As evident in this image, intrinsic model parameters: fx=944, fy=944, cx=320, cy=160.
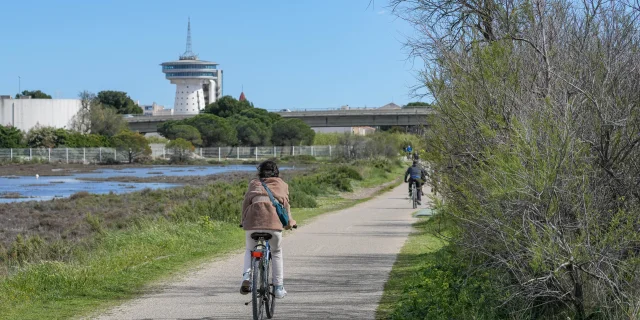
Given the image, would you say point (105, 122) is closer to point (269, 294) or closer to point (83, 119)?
point (83, 119)

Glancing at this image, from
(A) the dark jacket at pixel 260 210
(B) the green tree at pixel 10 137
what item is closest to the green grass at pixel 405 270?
(A) the dark jacket at pixel 260 210

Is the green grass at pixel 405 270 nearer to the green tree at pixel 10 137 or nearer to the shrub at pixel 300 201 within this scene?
the shrub at pixel 300 201

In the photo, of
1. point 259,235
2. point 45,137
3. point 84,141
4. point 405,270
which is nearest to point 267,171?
point 259,235

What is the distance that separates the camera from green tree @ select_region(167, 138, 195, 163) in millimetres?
107000

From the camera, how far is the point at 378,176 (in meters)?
62.1

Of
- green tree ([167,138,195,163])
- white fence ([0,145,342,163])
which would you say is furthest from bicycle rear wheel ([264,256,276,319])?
green tree ([167,138,195,163])

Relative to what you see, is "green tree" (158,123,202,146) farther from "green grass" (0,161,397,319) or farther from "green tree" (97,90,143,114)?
"green grass" (0,161,397,319)

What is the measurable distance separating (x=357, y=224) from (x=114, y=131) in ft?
351

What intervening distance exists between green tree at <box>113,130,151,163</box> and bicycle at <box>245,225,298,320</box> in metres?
99.0

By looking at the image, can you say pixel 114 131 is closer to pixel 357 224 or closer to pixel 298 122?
pixel 298 122

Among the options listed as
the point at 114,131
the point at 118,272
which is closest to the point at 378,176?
the point at 118,272

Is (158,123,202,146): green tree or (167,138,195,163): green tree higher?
(158,123,202,146): green tree

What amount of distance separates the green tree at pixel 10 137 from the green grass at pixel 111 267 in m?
84.5

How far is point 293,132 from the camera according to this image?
11700 cm
